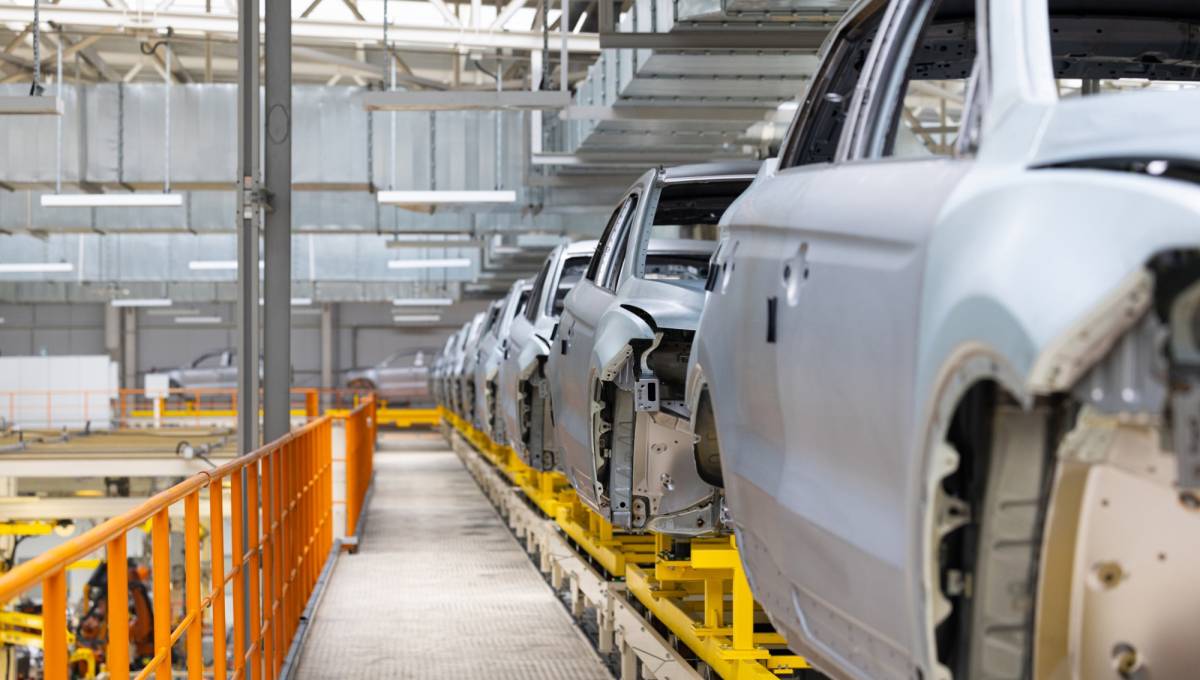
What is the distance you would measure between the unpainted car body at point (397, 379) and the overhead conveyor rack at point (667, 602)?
30245 mm

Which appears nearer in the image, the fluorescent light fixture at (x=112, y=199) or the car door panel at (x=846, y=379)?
the car door panel at (x=846, y=379)

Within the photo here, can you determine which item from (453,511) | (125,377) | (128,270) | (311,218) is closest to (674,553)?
(453,511)

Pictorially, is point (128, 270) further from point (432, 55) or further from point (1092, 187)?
point (1092, 187)

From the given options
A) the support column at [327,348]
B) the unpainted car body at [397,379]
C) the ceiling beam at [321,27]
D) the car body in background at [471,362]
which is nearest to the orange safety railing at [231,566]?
the car body in background at [471,362]

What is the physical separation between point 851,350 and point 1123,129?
25.5 inches

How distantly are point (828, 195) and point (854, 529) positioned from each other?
720 millimetres

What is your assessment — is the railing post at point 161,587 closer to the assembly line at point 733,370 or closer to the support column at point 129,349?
the assembly line at point 733,370

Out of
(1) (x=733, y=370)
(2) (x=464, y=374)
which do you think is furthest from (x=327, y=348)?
(1) (x=733, y=370)

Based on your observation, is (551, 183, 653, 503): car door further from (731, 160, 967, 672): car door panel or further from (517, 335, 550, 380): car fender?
(731, 160, 967, 672): car door panel

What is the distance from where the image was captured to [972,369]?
6.82 feet

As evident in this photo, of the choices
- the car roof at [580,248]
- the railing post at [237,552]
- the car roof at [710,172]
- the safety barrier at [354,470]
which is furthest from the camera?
the safety barrier at [354,470]

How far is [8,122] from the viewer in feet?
54.0

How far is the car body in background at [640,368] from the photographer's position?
5.77 m

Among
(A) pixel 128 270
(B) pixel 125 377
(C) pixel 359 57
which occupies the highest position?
(C) pixel 359 57
